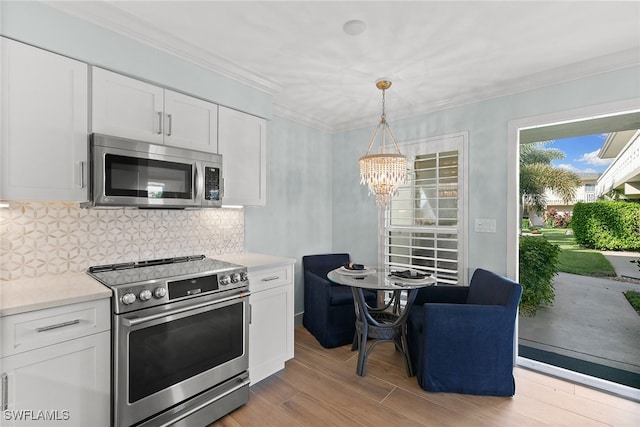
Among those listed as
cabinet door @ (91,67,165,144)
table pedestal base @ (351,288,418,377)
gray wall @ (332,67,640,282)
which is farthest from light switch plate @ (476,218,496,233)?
cabinet door @ (91,67,165,144)

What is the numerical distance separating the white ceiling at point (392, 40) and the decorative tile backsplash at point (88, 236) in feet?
3.98

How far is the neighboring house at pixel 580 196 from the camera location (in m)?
2.86

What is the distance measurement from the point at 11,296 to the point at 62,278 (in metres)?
0.41

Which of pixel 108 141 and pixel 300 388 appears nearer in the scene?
pixel 108 141

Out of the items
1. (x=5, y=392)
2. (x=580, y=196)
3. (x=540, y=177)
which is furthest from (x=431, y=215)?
(x=5, y=392)

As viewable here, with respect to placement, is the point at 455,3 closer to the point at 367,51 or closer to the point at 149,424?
the point at 367,51

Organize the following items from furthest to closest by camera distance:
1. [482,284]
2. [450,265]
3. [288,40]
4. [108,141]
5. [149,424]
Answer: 1. [450,265]
2. [482,284]
3. [288,40]
4. [108,141]
5. [149,424]

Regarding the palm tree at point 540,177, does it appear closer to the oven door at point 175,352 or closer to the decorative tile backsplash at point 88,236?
the oven door at point 175,352

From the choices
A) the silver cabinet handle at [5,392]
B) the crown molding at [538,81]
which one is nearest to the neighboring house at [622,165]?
the crown molding at [538,81]

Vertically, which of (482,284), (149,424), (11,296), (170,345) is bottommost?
(149,424)

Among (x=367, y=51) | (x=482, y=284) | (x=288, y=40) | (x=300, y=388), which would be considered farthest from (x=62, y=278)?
(x=482, y=284)

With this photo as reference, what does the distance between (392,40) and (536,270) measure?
2.74 meters

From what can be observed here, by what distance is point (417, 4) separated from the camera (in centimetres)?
178

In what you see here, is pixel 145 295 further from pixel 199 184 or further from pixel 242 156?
pixel 242 156
